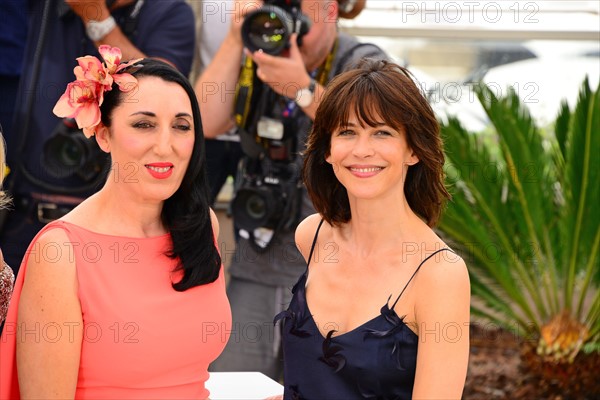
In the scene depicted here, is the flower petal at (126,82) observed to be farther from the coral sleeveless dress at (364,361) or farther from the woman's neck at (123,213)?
the coral sleeveless dress at (364,361)

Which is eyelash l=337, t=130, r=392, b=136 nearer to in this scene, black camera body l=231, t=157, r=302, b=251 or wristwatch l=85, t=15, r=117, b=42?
black camera body l=231, t=157, r=302, b=251

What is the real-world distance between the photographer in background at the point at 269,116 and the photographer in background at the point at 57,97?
27cm

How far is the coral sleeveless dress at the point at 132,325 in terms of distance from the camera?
2354mm

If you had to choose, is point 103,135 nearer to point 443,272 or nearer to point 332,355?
point 332,355

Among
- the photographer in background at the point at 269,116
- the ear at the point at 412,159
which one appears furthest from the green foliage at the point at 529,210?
the ear at the point at 412,159

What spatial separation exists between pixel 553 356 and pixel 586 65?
1.86 m

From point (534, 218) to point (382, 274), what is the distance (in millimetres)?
2411

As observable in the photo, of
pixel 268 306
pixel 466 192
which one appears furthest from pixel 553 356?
pixel 268 306

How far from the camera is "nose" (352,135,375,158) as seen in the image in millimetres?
2273

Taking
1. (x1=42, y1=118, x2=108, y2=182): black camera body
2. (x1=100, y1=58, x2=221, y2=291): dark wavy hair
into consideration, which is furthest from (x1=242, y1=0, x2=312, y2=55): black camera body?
(x1=100, y1=58, x2=221, y2=291): dark wavy hair

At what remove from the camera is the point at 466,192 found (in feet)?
15.6

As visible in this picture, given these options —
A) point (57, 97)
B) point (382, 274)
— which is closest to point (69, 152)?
point (57, 97)

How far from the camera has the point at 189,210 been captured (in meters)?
2.65

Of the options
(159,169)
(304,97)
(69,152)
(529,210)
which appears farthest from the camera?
(529,210)
